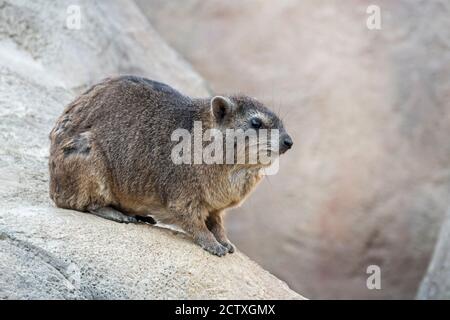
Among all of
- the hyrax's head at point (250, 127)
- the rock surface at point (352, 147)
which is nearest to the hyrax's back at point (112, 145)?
the hyrax's head at point (250, 127)

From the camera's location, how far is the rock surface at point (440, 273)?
11.3m

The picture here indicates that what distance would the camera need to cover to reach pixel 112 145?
7.98m

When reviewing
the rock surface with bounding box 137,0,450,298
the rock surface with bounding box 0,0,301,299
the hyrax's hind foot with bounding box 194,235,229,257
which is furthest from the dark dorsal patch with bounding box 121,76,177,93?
the rock surface with bounding box 137,0,450,298

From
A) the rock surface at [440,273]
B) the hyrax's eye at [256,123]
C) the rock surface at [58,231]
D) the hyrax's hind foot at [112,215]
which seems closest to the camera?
the rock surface at [58,231]

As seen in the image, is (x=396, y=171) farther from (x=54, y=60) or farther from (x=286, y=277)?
(x=54, y=60)

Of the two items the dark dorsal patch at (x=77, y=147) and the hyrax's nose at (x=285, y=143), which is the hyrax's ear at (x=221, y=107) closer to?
the hyrax's nose at (x=285, y=143)

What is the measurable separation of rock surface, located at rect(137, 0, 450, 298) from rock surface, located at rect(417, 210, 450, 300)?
1.13m

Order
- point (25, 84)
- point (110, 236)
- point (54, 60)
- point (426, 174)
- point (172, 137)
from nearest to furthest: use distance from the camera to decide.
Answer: point (110, 236) → point (172, 137) → point (25, 84) → point (54, 60) → point (426, 174)

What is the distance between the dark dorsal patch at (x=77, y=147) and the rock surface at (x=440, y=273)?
5765 mm

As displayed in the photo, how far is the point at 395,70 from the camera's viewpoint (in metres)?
13.4
